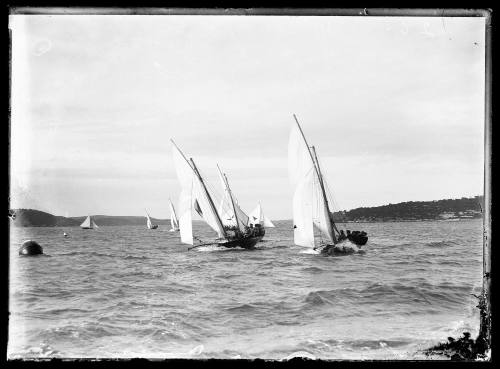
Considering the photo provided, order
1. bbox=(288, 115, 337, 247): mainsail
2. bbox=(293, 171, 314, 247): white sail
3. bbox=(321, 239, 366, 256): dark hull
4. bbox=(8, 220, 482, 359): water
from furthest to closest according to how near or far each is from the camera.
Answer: bbox=(321, 239, 366, 256): dark hull, bbox=(293, 171, 314, 247): white sail, bbox=(288, 115, 337, 247): mainsail, bbox=(8, 220, 482, 359): water

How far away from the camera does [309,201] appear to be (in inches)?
421

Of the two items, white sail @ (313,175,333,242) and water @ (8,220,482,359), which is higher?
white sail @ (313,175,333,242)

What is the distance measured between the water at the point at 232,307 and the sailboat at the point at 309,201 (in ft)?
5.68

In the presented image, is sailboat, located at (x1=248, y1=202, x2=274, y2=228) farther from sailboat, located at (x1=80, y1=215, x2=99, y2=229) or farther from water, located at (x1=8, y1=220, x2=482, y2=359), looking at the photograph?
sailboat, located at (x1=80, y1=215, x2=99, y2=229)

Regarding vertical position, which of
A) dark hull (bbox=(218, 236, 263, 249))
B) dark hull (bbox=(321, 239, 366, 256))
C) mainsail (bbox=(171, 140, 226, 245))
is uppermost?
mainsail (bbox=(171, 140, 226, 245))

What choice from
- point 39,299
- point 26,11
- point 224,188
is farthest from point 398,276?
point 26,11

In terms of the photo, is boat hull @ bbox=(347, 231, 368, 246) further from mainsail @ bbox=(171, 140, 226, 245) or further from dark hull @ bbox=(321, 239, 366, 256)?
mainsail @ bbox=(171, 140, 226, 245)

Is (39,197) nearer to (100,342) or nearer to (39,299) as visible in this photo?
(39,299)

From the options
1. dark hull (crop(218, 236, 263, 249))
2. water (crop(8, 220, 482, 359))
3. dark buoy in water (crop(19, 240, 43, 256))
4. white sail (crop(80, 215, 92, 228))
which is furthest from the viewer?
dark hull (crop(218, 236, 263, 249))

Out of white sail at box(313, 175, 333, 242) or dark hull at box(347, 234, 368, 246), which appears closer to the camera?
white sail at box(313, 175, 333, 242)

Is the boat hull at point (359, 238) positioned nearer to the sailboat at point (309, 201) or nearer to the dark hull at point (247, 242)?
the sailboat at point (309, 201)

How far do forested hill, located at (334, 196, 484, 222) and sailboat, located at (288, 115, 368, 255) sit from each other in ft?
2.99

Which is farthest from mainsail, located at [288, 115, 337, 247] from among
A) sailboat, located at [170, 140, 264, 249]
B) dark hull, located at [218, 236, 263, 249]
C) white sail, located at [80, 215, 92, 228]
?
white sail, located at [80, 215, 92, 228]

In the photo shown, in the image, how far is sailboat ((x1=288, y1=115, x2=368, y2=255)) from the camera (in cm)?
769
